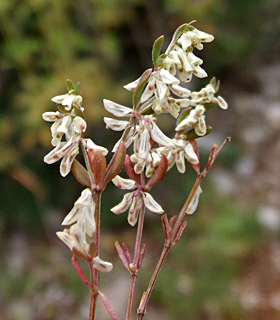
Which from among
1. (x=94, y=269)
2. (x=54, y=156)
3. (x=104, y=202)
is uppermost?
(x=54, y=156)

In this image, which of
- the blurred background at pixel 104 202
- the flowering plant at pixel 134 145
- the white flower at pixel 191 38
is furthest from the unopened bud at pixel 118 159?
the blurred background at pixel 104 202

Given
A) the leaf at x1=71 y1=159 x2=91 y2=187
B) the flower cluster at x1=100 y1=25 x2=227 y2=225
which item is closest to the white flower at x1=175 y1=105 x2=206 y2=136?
the flower cluster at x1=100 y1=25 x2=227 y2=225

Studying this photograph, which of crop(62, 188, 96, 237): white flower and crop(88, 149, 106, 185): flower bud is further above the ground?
crop(88, 149, 106, 185): flower bud

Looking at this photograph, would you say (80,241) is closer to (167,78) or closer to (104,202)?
(167,78)

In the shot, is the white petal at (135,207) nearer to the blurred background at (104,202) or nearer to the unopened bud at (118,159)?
the unopened bud at (118,159)

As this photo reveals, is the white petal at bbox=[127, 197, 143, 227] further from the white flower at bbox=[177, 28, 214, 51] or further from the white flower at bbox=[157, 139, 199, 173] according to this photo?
the white flower at bbox=[177, 28, 214, 51]

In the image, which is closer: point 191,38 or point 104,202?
point 191,38

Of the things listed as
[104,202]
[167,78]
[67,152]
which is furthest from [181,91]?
[104,202]

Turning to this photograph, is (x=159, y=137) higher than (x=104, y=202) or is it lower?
higher
